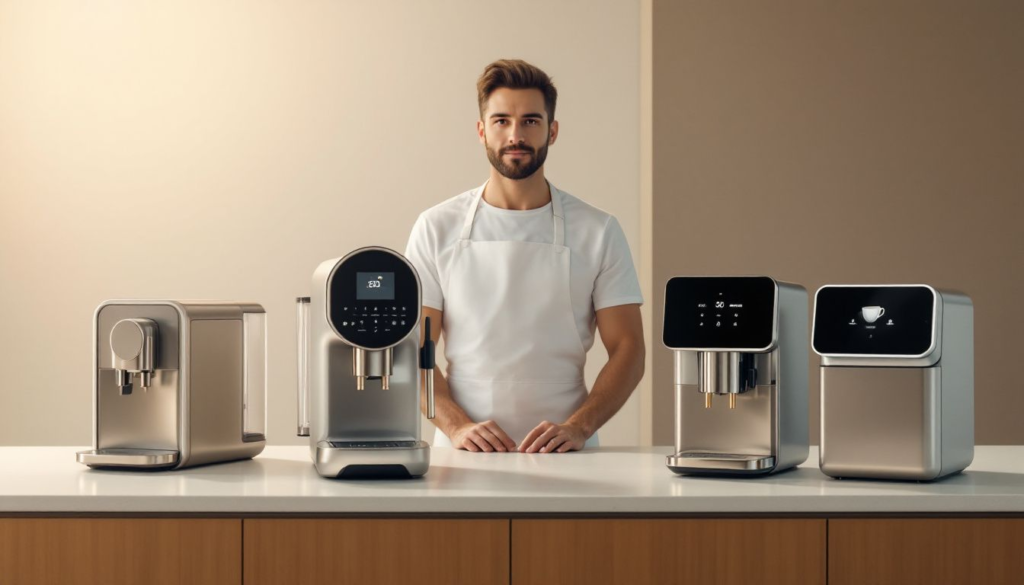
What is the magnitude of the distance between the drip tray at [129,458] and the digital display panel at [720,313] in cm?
79

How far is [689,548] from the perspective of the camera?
1.35 meters

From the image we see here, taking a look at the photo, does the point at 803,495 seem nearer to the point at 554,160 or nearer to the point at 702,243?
the point at 702,243

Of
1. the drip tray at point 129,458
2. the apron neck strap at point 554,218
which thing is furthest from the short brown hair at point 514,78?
the drip tray at point 129,458

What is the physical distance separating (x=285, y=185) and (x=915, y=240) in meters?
2.39

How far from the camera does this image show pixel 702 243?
3.76 metres

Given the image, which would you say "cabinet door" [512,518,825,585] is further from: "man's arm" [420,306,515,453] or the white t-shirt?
the white t-shirt

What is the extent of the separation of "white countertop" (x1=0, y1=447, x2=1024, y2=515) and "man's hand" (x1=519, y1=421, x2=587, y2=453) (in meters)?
0.25

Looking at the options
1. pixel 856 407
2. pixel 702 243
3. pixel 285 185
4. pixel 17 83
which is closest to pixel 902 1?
pixel 702 243

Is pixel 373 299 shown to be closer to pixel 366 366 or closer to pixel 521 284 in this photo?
pixel 366 366

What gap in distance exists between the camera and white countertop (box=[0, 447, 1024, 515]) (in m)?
1.35

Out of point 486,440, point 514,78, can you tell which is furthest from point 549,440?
point 514,78

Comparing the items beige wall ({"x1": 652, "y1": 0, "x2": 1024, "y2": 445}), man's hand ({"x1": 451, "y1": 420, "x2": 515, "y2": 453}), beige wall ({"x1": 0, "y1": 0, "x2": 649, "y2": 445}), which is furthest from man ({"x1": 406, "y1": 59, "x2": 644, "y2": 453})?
beige wall ({"x1": 0, "y1": 0, "x2": 649, "y2": 445})

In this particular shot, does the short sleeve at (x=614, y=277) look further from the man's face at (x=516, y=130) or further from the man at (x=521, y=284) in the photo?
the man's face at (x=516, y=130)

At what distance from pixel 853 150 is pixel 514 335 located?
6.12 feet
